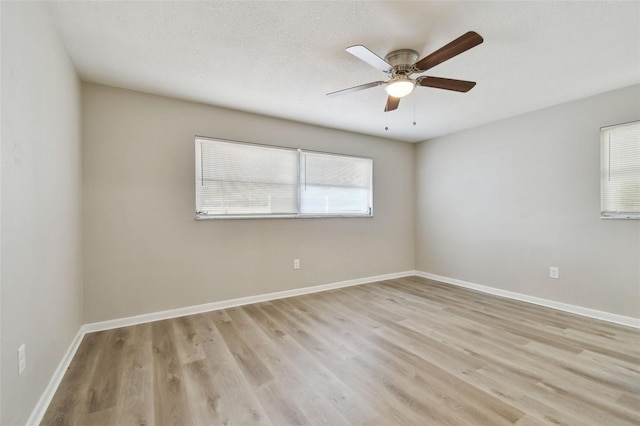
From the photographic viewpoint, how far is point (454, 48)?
5.60 feet

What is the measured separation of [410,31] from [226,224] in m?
2.68

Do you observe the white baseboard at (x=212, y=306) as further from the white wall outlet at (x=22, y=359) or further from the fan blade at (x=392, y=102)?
the fan blade at (x=392, y=102)

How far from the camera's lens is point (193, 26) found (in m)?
1.87

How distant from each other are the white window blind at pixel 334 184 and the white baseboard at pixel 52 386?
2.69 m

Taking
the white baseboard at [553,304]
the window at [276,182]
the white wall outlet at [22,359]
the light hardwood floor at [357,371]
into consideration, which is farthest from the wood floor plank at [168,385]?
the white baseboard at [553,304]

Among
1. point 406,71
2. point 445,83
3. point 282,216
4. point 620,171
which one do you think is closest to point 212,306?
point 282,216

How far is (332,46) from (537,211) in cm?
327

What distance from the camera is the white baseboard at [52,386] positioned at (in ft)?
4.83

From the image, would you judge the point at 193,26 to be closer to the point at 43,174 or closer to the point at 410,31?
the point at 43,174

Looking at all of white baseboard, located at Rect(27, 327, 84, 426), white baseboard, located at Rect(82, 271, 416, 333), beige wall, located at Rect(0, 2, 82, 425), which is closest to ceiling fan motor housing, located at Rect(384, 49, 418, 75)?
beige wall, located at Rect(0, 2, 82, 425)

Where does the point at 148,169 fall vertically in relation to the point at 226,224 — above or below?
above

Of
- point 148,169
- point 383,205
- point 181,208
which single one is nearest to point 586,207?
point 383,205

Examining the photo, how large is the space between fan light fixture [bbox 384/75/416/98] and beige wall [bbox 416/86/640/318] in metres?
2.42

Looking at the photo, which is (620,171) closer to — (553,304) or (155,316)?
(553,304)
